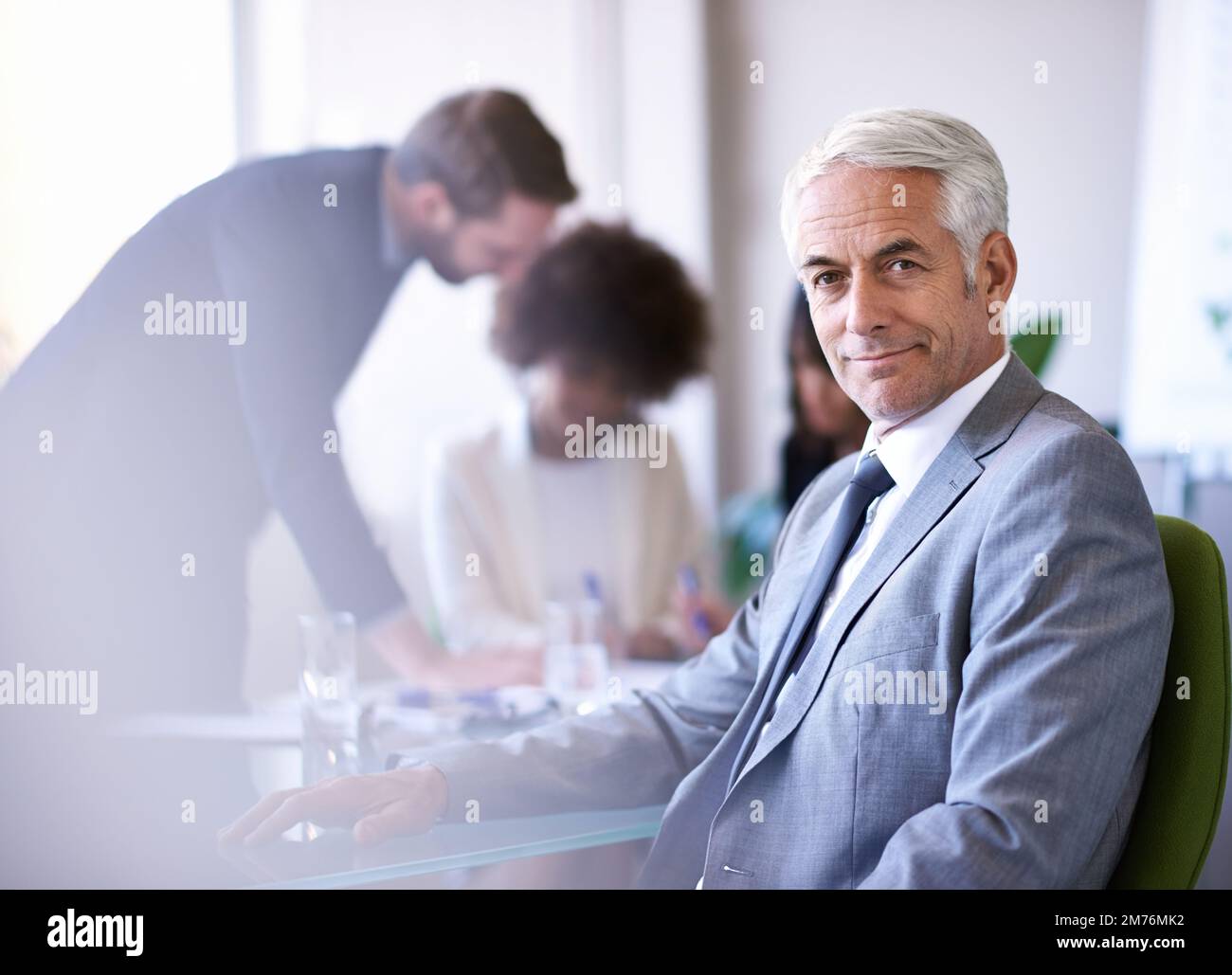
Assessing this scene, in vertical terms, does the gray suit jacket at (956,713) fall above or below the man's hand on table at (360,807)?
above

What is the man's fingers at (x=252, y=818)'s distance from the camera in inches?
42.2

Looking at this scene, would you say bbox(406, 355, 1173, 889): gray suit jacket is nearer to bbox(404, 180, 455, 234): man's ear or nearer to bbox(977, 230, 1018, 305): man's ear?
bbox(977, 230, 1018, 305): man's ear

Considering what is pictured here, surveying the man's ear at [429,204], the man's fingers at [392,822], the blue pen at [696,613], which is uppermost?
the man's ear at [429,204]

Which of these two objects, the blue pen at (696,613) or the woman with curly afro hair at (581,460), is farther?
the woman with curly afro hair at (581,460)

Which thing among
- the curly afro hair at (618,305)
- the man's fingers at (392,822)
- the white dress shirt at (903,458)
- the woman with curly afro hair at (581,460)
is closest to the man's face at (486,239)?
the woman with curly afro hair at (581,460)

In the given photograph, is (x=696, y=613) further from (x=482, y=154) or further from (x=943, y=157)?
(x=943, y=157)

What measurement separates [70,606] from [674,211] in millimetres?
2469

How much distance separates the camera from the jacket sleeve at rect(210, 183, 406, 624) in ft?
6.58

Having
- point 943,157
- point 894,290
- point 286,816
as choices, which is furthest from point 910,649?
point 286,816

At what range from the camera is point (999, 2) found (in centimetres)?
309

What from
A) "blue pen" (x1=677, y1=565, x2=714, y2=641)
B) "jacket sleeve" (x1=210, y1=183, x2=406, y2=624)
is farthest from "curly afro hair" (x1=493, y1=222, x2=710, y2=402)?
"jacket sleeve" (x1=210, y1=183, x2=406, y2=624)

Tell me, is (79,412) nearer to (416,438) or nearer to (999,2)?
(416,438)

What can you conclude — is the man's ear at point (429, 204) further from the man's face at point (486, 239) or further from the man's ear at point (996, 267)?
→ the man's ear at point (996, 267)

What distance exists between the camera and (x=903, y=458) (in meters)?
1.14
